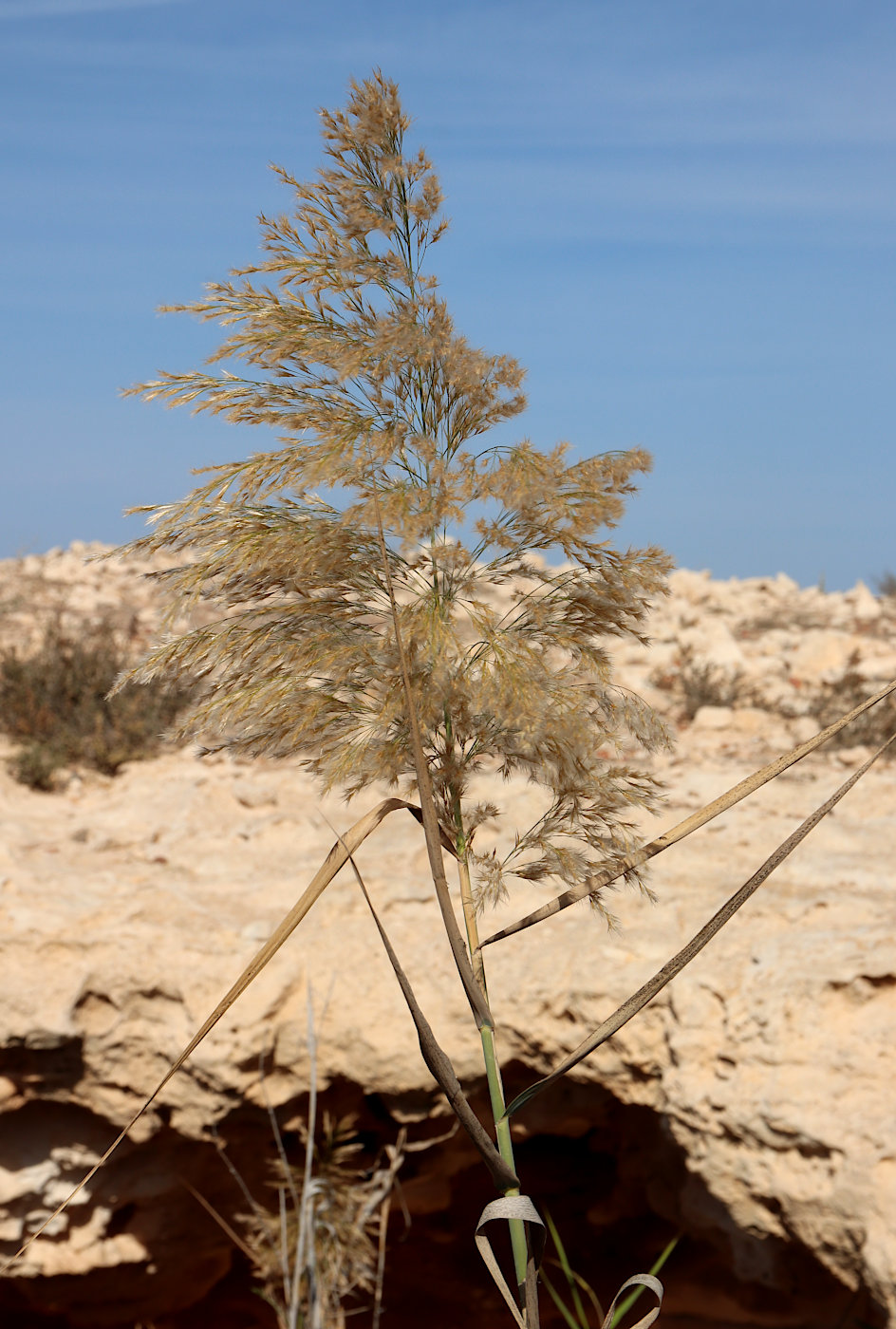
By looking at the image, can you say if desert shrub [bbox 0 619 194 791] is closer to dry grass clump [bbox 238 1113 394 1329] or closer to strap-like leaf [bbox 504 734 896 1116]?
dry grass clump [bbox 238 1113 394 1329]

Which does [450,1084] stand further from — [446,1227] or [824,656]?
[824,656]

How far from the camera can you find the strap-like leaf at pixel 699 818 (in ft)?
3.88

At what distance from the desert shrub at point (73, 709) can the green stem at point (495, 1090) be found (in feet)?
13.3

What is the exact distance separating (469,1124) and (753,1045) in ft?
7.36

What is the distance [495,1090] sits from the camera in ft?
4.36

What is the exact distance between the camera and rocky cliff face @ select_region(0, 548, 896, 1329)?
10.1 feet

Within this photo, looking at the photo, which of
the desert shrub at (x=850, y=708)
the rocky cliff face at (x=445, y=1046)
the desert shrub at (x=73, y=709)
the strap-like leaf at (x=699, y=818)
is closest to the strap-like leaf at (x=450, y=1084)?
the strap-like leaf at (x=699, y=818)

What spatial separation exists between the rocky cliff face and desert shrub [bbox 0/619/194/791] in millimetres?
912

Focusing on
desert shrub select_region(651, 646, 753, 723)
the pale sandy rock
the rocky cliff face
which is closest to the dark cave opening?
the rocky cliff face

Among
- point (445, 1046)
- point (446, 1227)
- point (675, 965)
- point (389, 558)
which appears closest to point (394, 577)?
point (389, 558)

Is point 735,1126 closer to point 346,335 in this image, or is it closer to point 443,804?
point 443,804

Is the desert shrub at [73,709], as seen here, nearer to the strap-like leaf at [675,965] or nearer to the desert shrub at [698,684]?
the desert shrub at [698,684]

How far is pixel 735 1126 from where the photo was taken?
3.06 m

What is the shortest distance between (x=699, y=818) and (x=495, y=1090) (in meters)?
0.44
